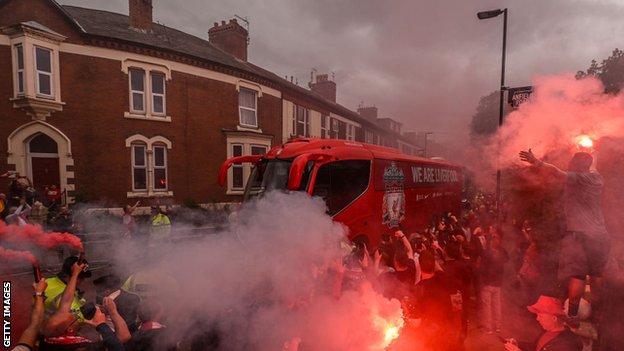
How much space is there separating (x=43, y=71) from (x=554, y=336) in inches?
672

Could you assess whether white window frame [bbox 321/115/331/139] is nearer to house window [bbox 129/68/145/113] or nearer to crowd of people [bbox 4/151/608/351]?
house window [bbox 129/68/145/113]

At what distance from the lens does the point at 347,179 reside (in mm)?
8195

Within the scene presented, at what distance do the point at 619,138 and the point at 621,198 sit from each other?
1565 mm

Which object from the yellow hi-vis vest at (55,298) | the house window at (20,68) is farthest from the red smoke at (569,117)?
the house window at (20,68)

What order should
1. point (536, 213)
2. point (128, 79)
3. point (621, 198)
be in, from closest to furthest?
1. point (621, 198)
2. point (536, 213)
3. point (128, 79)

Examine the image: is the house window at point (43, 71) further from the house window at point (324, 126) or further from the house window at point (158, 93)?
the house window at point (324, 126)

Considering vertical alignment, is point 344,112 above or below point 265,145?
above

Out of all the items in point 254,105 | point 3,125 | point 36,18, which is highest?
point 36,18

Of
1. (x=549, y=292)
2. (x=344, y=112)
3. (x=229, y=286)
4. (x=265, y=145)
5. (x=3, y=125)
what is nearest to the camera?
(x=229, y=286)

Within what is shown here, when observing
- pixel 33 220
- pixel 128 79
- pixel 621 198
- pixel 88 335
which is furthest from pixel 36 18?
pixel 621 198

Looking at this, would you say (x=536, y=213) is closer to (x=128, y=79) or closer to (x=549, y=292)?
(x=549, y=292)

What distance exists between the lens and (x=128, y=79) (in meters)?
14.4

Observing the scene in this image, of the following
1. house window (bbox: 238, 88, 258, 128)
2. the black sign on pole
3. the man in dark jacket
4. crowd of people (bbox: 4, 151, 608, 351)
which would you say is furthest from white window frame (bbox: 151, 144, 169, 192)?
the man in dark jacket

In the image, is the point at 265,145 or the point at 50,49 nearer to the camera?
the point at 50,49
